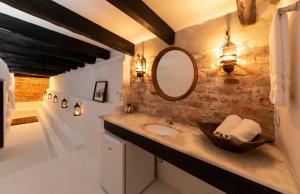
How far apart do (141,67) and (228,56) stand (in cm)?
119


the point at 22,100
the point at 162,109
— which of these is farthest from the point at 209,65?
the point at 22,100

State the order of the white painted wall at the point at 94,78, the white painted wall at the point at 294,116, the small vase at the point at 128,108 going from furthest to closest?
the white painted wall at the point at 94,78, the small vase at the point at 128,108, the white painted wall at the point at 294,116

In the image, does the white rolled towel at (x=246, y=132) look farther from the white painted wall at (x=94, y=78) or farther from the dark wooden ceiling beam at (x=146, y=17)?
the white painted wall at (x=94, y=78)

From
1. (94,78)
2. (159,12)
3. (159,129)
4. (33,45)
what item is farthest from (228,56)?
(33,45)

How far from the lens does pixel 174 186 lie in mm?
1890

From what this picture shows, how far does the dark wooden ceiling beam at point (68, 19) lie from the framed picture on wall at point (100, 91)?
996 millimetres

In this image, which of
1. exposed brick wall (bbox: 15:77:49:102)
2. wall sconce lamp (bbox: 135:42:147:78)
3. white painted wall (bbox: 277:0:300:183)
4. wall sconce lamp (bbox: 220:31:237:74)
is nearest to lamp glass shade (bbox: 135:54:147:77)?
wall sconce lamp (bbox: 135:42:147:78)

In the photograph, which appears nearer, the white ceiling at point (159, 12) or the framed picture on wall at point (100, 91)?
the white ceiling at point (159, 12)

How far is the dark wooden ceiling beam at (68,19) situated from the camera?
138 cm

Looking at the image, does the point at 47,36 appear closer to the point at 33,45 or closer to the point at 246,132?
the point at 33,45

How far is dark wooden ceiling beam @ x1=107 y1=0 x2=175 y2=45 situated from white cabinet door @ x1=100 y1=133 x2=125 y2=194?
1230 millimetres

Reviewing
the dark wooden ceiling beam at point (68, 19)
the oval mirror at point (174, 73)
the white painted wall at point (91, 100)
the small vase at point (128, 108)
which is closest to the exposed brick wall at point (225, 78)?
the oval mirror at point (174, 73)

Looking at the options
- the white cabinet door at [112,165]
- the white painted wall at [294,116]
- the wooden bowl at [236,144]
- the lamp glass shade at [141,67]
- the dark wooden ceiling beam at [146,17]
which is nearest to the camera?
the white painted wall at [294,116]

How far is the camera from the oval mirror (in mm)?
A: 1688
